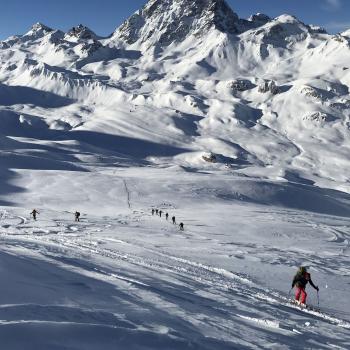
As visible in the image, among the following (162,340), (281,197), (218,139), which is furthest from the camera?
(218,139)

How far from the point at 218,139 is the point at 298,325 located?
165886 mm

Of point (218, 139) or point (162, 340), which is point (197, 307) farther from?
point (218, 139)

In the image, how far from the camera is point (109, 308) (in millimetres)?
12203

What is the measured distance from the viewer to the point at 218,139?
178750 millimetres

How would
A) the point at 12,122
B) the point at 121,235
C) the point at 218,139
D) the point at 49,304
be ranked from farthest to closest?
the point at 12,122
the point at 218,139
the point at 121,235
the point at 49,304

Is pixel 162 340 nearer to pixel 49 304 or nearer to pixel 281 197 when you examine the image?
pixel 49 304

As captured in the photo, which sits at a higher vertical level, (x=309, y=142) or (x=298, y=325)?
(x=309, y=142)

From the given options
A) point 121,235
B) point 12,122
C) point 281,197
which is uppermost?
point 12,122

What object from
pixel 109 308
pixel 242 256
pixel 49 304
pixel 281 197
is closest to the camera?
pixel 49 304

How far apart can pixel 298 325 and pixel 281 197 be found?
71354mm

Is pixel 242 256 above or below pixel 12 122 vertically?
below

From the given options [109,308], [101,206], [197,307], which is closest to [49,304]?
[109,308]

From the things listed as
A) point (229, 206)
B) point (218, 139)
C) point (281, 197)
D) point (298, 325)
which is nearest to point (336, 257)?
point (298, 325)

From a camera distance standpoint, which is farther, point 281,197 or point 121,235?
point 281,197
